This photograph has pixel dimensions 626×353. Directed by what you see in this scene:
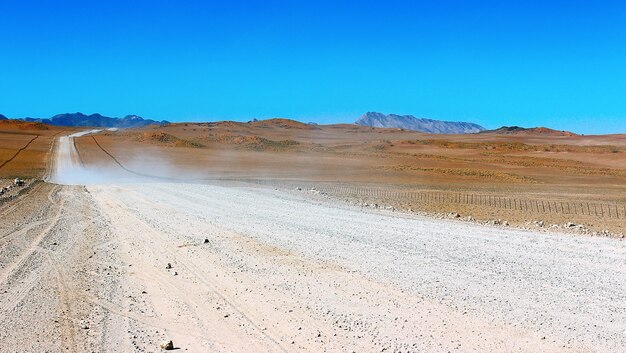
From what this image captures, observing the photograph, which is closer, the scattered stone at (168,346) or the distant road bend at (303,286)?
the scattered stone at (168,346)

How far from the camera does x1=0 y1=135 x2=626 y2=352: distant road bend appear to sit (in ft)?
24.1

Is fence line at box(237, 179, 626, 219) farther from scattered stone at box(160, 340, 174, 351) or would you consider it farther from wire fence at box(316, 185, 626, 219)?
scattered stone at box(160, 340, 174, 351)

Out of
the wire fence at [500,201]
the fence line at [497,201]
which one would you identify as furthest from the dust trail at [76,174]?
the wire fence at [500,201]

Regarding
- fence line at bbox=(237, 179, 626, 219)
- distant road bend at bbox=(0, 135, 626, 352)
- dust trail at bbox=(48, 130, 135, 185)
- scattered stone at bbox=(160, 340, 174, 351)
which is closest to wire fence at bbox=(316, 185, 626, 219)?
fence line at bbox=(237, 179, 626, 219)

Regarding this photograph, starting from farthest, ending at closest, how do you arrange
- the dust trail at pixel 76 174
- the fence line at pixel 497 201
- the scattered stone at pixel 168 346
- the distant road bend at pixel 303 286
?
the dust trail at pixel 76 174
the fence line at pixel 497 201
the distant road bend at pixel 303 286
the scattered stone at pixel 168 346

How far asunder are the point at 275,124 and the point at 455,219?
173025 millimetres

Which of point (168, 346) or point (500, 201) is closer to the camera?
point (168, 346)

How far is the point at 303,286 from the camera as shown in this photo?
979 cm

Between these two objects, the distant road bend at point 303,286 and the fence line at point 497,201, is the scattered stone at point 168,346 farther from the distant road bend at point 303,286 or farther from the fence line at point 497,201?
the fence line at point 497,201

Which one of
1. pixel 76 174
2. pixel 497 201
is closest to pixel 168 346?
pixel 497 201

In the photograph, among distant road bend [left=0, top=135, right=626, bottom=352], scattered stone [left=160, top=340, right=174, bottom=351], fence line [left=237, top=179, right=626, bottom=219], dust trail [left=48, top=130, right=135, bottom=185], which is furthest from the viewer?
dust trail [left=48, top=130, right=135, bottom=185]

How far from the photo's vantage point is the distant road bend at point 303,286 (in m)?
7.33

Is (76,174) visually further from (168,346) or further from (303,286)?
(168,346)

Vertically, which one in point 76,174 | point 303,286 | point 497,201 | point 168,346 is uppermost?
point 76,174
